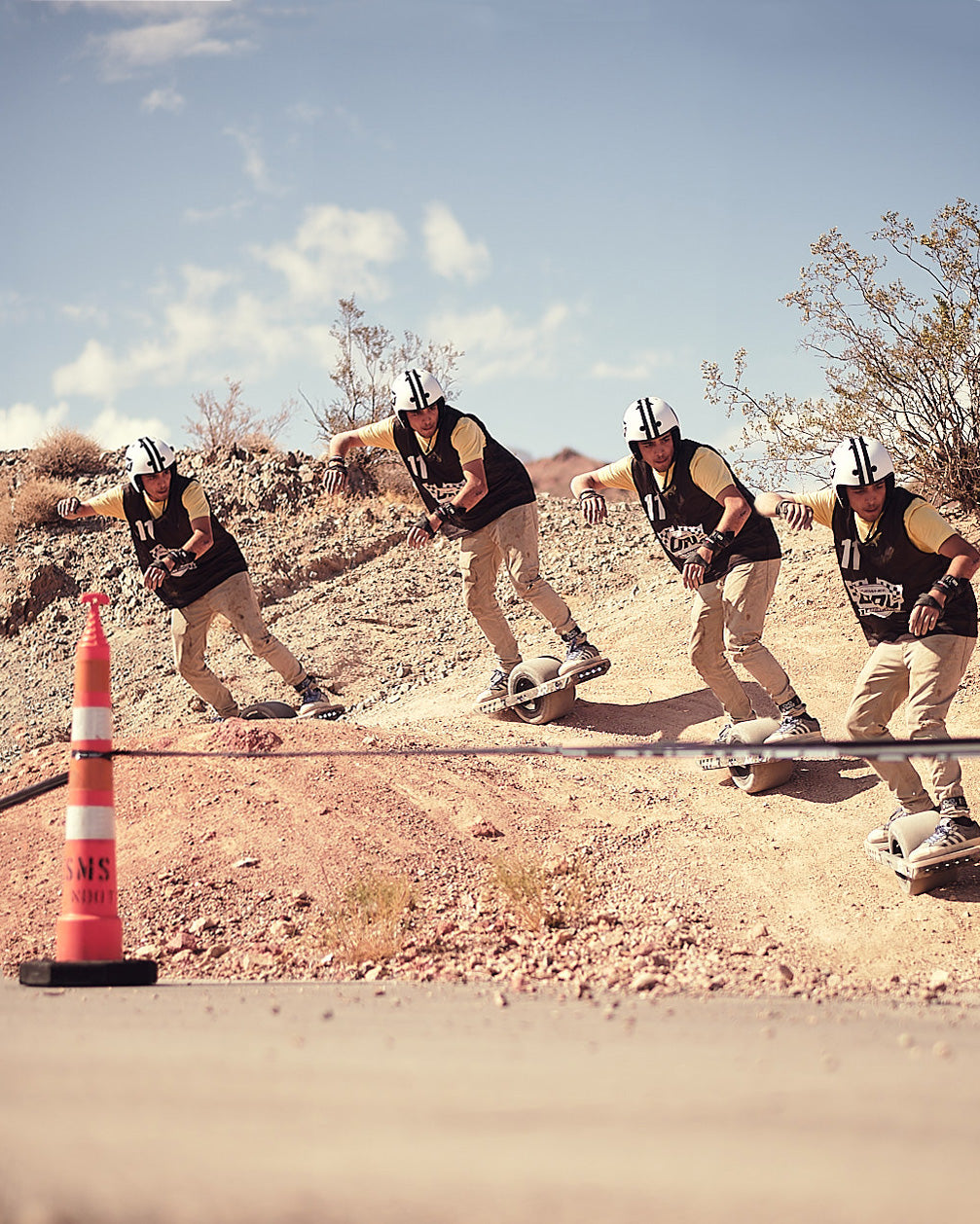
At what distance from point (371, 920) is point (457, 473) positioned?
15.0ft

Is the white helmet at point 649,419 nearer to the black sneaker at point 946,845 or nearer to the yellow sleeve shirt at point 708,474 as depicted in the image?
the yellow sleeve shirt at point 708,474

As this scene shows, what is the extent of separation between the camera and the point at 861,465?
5984 mm

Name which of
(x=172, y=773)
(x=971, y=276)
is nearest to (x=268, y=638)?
(x=172, y=773)

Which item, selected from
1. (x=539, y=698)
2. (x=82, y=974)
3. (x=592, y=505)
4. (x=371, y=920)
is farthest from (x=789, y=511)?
(x=82, y=974)

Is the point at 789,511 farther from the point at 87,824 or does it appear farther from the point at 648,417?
the point at 87,824

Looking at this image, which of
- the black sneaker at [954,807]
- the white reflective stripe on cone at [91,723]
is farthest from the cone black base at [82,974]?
the black sneaker at [954,807]

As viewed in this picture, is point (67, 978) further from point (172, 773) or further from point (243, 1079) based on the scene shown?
point (172, 773)

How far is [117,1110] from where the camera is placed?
8.21 feet

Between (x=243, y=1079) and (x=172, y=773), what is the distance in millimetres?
4168

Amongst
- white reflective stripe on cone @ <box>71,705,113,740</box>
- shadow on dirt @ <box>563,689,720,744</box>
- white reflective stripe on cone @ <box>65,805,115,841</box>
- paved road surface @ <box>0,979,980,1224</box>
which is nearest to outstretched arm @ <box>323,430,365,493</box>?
shadow on dirt @ <box>563,689,720,744</box>

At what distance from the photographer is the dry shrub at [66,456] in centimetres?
2469

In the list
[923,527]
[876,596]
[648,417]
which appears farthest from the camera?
[648,417]

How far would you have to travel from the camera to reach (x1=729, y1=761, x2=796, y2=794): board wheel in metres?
7.34

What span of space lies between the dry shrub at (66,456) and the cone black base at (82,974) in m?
22.2
